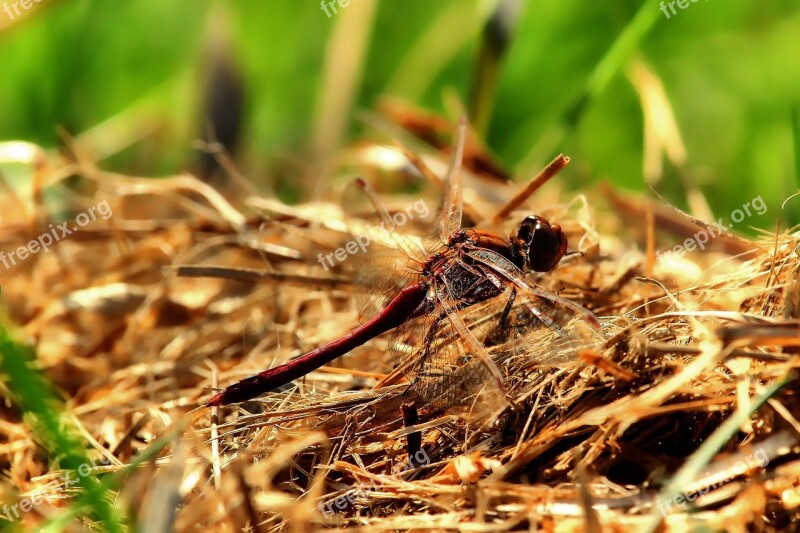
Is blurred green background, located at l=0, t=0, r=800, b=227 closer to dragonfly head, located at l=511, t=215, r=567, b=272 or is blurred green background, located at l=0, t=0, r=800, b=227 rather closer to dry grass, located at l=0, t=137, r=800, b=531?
dry grass, located at l=0, t=137, r=800, b=531

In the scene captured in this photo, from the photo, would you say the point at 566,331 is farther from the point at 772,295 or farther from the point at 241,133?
the point at 241,133

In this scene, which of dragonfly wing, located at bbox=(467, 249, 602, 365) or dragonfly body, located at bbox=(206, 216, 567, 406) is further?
dragonfly body, located at bbox=(206, 216, 567, 406)

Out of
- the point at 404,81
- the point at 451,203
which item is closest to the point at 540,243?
the point at 451,203

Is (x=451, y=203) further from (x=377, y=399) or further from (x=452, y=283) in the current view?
(x=377, y=399)

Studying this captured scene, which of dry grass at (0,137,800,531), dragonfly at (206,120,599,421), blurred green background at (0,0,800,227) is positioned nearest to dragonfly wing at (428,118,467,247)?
dragonfly at (206,120,599,421)

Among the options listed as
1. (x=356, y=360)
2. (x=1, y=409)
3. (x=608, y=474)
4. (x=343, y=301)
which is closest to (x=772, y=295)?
(x=608, y=474)

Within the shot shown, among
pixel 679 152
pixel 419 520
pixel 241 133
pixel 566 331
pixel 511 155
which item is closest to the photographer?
pixel 419 520

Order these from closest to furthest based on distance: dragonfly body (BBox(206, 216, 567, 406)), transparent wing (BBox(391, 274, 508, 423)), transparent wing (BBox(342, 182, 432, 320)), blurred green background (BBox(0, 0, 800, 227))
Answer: transparent wing (BBox(391, 274, 508, 423)) → dragonfly body (BBox(206, 216, 567, 406)) → transparent wing (BBox(342, 182, 432, 320)) → blurred green background (BBox(0, 0, 800, 227))
